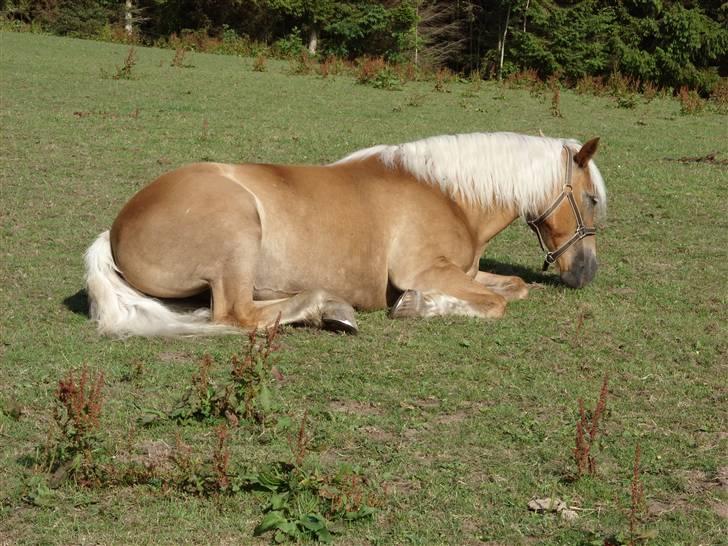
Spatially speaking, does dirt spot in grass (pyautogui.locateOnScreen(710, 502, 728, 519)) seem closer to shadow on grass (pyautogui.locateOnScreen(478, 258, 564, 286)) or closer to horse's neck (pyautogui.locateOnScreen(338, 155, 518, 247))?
horse's neck (pyautogui.locateOnScreen(338, 155, 518, 247))

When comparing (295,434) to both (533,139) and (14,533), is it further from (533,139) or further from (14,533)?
(533,139)

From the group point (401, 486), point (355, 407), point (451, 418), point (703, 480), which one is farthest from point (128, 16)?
point (703, 480)

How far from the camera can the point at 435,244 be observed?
6809 millimetres

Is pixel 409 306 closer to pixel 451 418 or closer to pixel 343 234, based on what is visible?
pixel 343 234

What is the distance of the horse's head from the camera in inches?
277

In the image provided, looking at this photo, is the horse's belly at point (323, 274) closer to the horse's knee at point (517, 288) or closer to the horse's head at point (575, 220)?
the horse's knee at point (517, 288)

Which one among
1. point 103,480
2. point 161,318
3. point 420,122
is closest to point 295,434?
point 103,480

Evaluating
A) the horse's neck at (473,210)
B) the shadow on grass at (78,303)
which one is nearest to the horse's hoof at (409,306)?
the horse's neck at (473,210)

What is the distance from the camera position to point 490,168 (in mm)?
7012

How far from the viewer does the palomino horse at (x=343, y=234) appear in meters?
6.16

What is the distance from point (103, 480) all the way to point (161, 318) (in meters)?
2.05

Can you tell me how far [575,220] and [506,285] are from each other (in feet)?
2.28

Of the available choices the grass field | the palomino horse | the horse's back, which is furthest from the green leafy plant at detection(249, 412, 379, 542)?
the horse's back

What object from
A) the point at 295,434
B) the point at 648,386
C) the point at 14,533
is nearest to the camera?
the point at 14,533
